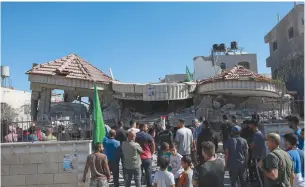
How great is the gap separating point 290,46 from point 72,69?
16058 mm

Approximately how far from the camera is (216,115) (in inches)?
619

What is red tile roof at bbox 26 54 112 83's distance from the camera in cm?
1630

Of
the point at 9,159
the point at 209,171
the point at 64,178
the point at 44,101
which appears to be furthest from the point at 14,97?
the point at 209,171

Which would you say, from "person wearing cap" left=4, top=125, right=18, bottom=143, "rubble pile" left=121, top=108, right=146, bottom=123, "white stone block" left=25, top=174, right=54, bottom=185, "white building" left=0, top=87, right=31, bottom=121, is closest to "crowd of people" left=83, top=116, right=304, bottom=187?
"white stone block" left=25, top=174, right=54, bottom=185

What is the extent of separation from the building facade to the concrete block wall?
57.2 ft

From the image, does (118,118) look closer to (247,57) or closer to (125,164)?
(125,164)

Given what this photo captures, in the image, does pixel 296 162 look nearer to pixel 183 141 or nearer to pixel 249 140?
pixel 249 140

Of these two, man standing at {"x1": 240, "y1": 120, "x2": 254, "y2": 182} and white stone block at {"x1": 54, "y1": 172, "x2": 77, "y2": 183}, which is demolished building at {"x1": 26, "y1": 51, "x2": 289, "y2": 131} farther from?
white stone block at {"x1": 54, "y1": 172, "x2": 77, "y2": 183}

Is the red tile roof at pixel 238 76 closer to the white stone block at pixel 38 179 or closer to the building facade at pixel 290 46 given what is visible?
the building facade at pixel 290 46

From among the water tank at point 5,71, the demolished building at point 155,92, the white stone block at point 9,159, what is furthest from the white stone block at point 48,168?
the water tank at point 5,71

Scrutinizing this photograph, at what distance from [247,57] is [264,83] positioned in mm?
23945

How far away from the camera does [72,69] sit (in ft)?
55.6

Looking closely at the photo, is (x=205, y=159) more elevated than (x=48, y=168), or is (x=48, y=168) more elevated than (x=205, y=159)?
(x=205, y=159)

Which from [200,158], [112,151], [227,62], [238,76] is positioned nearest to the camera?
[200,158]
